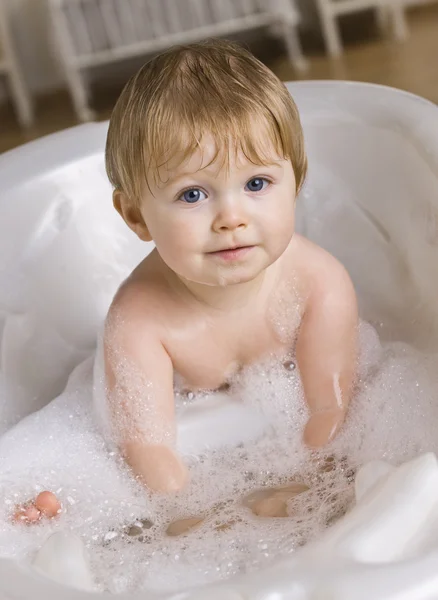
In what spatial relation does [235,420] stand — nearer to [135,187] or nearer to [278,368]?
[278,368]

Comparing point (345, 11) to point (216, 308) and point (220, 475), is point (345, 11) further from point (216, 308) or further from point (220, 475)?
point (220, 475)

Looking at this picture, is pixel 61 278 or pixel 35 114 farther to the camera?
pixel 35 114

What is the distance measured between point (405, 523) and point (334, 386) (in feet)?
1.63

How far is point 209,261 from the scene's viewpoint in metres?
1.05

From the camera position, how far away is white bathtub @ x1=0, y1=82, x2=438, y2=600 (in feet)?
4.41

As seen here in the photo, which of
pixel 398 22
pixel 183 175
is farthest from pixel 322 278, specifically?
pixel 398 22

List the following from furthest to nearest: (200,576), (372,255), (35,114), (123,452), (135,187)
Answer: (35,114) → (372,255) → (123,452) → (135,187) → (200,576)

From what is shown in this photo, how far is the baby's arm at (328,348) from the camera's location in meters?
1.21

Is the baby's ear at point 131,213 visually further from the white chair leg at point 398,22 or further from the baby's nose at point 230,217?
the white chair leg at point 398,22

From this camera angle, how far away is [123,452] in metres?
1.19

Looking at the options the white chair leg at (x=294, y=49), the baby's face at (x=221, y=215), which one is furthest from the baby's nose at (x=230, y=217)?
the white chair leg at (x=294, y=49)

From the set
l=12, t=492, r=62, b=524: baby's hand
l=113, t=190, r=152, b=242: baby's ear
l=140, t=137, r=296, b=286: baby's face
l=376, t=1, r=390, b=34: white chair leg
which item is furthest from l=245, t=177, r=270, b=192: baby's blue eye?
l=376, t=1, r=390, b=34: white chair leg

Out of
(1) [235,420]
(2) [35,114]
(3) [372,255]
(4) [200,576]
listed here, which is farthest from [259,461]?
(2) [35,114]

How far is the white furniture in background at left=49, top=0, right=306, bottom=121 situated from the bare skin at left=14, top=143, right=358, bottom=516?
1.99m
